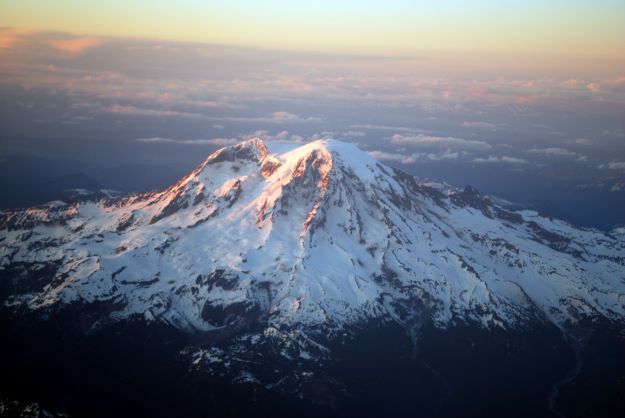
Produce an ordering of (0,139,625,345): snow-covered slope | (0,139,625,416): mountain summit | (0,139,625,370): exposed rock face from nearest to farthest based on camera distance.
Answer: (0,139,625,416): mountain summit → (0,139,625,370): exposed rock face → (0,139,625,345): snow-covered slope

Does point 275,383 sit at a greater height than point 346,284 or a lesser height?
lesser

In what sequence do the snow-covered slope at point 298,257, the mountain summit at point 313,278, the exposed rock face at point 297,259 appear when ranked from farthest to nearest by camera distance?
the snow-covered slope at point 298,257
the exposed rock face at point 297,259
the mountain summit at point 313,278

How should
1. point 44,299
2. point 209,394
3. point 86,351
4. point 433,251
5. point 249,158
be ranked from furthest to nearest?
point 249,158 < point 433,251 < point 44,299 < point 86,351 < point 209,394

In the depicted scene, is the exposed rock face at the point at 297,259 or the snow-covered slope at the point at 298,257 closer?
the exposed rock face at the point at 297,259

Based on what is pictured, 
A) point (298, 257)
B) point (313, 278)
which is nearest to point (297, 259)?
point (298, 257)

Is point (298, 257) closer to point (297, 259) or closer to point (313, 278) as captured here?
point (297, 259)

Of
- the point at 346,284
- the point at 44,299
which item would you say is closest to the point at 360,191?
the point at 346,284

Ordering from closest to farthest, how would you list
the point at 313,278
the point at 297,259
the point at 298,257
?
the point at 313,278, the point at 297,259, the point at 298,257

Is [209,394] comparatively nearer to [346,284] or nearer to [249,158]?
[346,284]
